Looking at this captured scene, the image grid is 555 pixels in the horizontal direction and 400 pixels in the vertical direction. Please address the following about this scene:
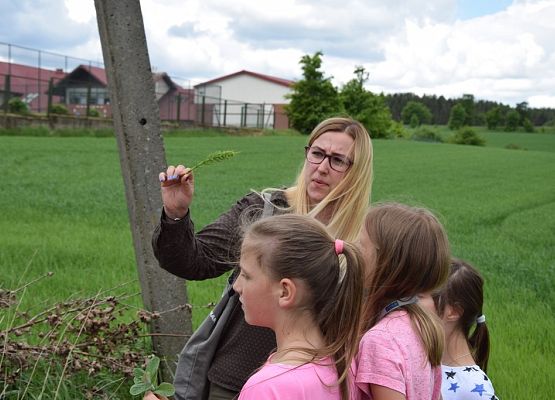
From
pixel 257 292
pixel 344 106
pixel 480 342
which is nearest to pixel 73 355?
pixel 257 292

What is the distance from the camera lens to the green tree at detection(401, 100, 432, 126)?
439 feet

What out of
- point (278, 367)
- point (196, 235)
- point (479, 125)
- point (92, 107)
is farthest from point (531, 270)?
point (479, 125)

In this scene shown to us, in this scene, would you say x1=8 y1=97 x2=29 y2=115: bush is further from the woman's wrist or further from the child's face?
the child's face

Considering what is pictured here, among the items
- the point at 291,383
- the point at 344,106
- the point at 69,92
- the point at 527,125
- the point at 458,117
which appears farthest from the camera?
the point at 458,117

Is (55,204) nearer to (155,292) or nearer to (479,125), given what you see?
(155,292)

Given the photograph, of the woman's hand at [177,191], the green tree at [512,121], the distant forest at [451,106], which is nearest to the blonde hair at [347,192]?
the woman's hand at [177,191]

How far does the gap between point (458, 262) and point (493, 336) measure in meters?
2.46

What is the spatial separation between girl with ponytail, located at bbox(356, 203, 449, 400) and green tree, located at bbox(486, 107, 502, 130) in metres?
126

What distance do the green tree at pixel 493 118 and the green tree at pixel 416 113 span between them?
41.4 feet

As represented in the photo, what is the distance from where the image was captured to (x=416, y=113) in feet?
439

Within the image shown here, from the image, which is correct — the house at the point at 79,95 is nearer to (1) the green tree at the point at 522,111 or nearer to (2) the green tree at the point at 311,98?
(2) the green tree at the point at 311,98

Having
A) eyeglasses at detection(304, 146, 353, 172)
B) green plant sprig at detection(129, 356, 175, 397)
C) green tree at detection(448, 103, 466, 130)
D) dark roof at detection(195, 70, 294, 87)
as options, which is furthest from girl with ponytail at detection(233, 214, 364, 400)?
green tree at detection(448, 103, 466, 130)

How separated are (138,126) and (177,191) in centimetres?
128

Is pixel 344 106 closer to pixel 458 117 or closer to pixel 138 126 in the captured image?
pixel 458 117
